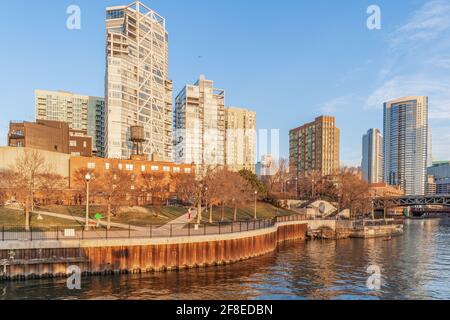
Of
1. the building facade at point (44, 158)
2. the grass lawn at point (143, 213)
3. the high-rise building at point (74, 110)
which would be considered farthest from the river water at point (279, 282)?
the high-rise building at point (74, 110)

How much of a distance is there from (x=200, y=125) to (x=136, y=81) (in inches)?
2230

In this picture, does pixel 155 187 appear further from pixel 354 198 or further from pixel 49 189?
pixel 354 198

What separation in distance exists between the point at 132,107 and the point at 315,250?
10888cm

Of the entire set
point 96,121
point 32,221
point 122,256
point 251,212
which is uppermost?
point 96,121

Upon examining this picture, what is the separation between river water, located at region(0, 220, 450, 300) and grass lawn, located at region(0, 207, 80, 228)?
12.5 meters

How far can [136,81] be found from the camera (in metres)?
140

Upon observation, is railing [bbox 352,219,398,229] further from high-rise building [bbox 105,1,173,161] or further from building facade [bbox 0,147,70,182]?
high-rise building [bbox 105,1,173,161]

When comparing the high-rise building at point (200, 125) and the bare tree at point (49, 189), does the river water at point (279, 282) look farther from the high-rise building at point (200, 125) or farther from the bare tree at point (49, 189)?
the high-rise building at point (200, 125)

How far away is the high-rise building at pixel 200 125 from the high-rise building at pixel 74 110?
4381 centimetres

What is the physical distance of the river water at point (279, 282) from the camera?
23.8m

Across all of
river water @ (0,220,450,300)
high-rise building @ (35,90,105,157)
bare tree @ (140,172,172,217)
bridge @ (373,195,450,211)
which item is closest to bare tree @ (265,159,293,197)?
bridge @ (373,195,450,211)

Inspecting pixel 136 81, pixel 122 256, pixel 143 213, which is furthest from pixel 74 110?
pixel 122 256
